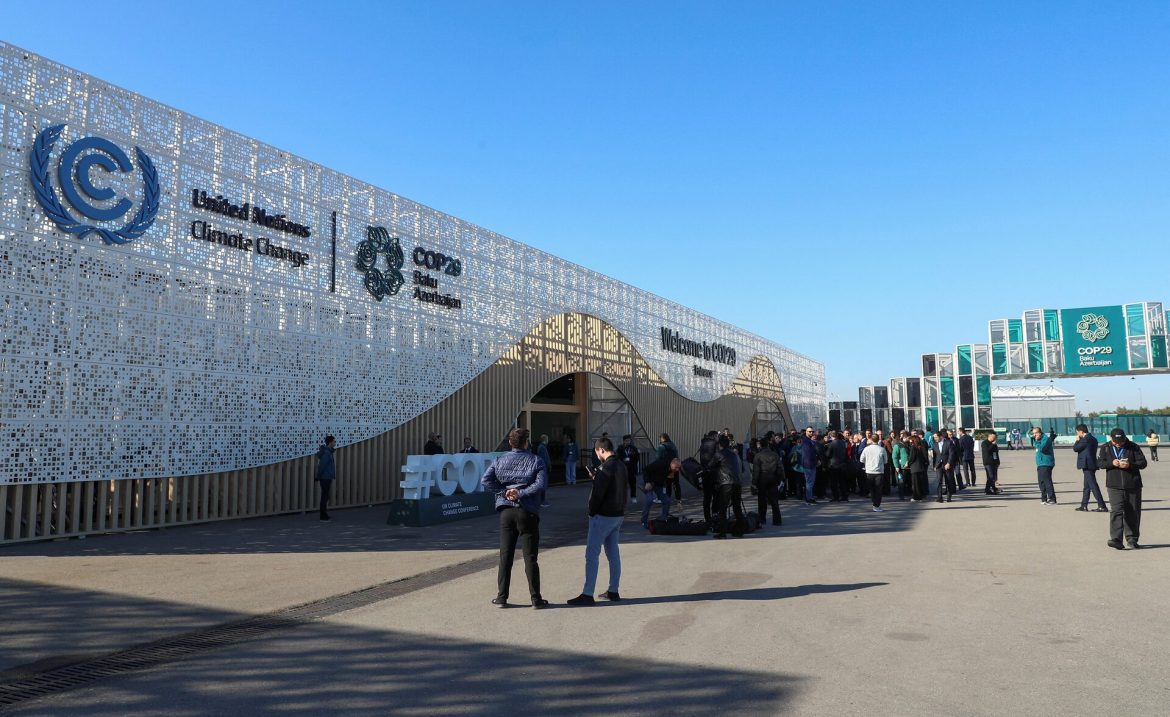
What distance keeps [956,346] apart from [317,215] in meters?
53.8

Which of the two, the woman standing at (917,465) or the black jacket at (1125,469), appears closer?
the black jacket at (1125,469)

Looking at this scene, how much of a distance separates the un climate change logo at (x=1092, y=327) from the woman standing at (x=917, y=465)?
36415 mm

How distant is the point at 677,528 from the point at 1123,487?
604 cm

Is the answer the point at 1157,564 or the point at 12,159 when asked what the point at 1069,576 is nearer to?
the point at 1157,564

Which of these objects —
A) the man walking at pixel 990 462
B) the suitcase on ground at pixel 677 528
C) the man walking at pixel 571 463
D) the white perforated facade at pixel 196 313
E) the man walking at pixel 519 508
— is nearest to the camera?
the man walking at pixel 519 508

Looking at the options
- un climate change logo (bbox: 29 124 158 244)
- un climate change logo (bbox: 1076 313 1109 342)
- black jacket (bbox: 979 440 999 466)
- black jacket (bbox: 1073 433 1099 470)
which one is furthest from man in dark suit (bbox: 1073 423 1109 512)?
un climate change logo (bbox: 1076 313 1109 342)

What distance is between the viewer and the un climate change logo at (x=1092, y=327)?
153ft

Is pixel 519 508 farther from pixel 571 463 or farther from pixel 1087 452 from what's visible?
pixel 571 463

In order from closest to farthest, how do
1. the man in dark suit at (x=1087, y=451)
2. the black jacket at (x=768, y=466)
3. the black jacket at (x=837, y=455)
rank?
the black jacket at (x=768, y=466), the man in dark suit at (x=1087, y=451), the black jacket at (x=837, y=455)

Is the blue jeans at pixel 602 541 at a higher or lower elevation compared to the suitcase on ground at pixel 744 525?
higher

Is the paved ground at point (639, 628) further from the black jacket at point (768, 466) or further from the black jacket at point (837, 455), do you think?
the black jacket at point (837, 455)

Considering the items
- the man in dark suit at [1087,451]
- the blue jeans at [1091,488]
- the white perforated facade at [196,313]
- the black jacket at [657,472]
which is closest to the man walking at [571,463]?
the white perforated facade at [196,313]

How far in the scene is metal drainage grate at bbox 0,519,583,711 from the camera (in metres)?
5.03

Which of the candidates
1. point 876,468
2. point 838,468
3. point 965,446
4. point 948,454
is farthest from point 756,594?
point 965,446
